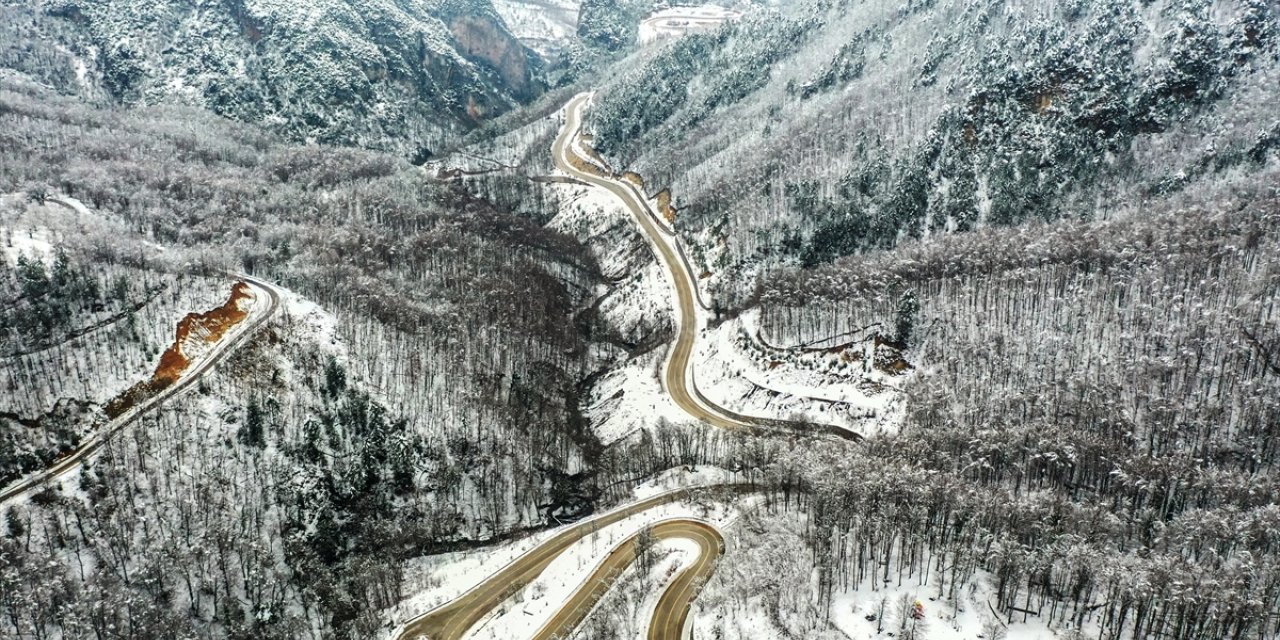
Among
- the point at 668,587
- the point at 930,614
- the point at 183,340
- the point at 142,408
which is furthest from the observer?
the point at 183,340

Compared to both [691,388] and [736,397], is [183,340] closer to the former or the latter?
[691,388]

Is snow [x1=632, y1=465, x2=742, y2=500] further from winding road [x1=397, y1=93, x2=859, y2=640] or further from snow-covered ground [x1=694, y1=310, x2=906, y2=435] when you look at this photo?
snow-covered ground [x1=694, y1=310, x2=906, y2=435]

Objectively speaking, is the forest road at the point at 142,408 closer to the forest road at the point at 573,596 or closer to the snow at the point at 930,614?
the forest road at the point at 573,596

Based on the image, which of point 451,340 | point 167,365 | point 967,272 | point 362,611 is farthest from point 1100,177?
point 167,365

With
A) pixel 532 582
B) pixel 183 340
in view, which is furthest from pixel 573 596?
pixel 183 340

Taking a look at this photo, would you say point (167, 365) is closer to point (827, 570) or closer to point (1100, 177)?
point (827, 570)

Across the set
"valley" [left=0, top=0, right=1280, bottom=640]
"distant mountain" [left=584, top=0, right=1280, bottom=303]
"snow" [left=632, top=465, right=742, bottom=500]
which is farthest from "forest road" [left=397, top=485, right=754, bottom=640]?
"distant mountain" [left=584, top=0, right=1280, bottom=303]

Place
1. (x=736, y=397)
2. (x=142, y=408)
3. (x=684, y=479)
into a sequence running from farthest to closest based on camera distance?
1. (x=736, y=397)
2. (x=684, y=479)
3. (x=142, y=408)
